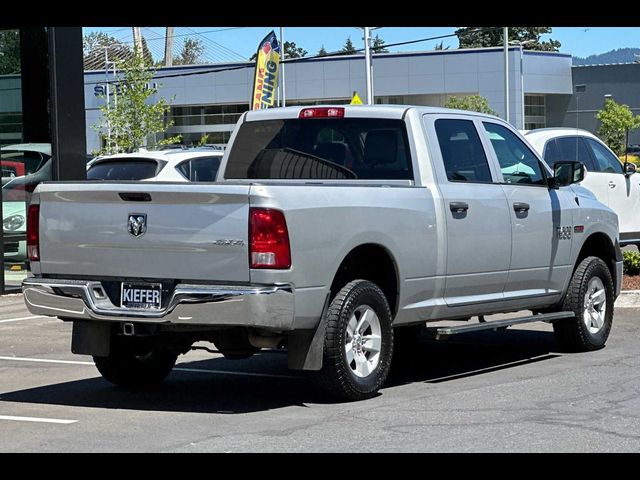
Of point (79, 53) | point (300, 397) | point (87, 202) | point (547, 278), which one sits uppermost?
point (79, 53)

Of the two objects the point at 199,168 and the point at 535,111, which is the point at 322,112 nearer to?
the point at 199,168

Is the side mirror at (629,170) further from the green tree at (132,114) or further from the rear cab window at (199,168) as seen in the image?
the green tree at (132,114)

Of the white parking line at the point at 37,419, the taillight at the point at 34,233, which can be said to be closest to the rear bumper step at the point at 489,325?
the white parking line at the point at 37,419

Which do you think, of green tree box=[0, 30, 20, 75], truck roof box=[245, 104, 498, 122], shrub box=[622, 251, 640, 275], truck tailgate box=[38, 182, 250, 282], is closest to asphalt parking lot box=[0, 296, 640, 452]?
truck tailgate box=[38, 182, 250, 282]

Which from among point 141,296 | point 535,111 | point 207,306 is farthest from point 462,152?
point 535,111

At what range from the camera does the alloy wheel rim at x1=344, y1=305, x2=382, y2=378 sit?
27.1 feet

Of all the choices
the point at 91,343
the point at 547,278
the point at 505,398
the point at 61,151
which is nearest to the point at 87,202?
the point at 91,343

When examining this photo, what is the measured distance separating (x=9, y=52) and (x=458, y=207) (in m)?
8.87

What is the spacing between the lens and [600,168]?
16781mm

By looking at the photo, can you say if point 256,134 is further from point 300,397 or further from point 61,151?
point 61,151

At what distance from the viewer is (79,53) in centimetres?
1605

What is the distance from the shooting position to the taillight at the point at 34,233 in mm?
8406

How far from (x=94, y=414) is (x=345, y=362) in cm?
174
